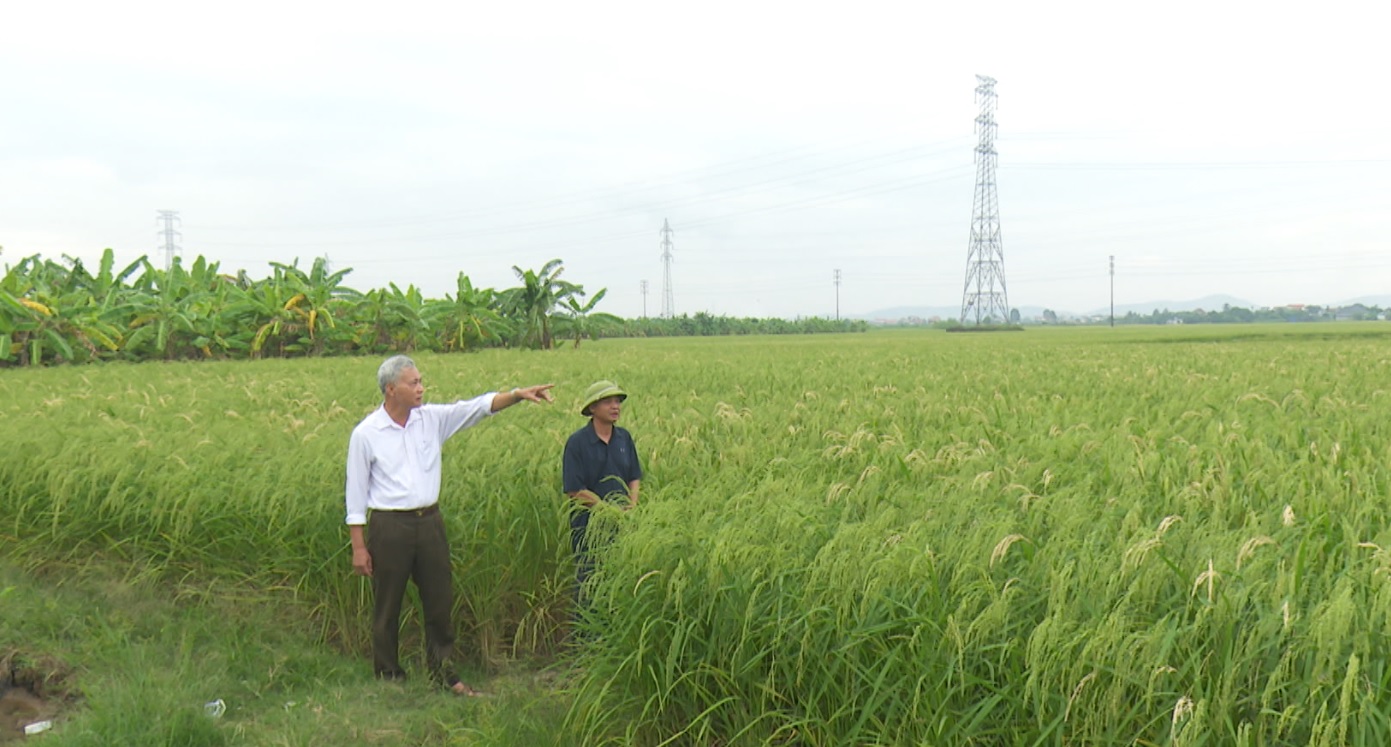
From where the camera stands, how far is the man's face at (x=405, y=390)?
4730mm

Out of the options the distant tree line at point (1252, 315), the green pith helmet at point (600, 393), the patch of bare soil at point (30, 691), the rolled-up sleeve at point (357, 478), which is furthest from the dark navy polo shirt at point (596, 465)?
the distant tree line at point (1252, 315)

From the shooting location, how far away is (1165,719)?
8.15ft

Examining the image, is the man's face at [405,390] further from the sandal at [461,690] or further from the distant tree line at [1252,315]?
the distant tree line at [1252,315]

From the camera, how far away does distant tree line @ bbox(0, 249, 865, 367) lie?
61.0 ft

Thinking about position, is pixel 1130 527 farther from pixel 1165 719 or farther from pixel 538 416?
pixel 538 416

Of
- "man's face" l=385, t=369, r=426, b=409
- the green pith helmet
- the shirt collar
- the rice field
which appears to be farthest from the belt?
the green pith helmet

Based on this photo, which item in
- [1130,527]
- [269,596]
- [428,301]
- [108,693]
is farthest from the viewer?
[428,301]

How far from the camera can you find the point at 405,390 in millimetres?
4746

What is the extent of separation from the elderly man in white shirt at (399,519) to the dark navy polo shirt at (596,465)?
0.78 m

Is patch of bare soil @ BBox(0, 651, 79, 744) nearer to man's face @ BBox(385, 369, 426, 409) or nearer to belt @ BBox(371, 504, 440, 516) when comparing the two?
belt @ BBox(371, 504, 440, 516)

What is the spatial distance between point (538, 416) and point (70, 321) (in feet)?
51.0

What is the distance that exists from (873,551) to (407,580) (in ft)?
8.92

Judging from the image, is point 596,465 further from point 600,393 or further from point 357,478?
point 357,478

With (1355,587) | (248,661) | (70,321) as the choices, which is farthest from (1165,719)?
(70,321)
